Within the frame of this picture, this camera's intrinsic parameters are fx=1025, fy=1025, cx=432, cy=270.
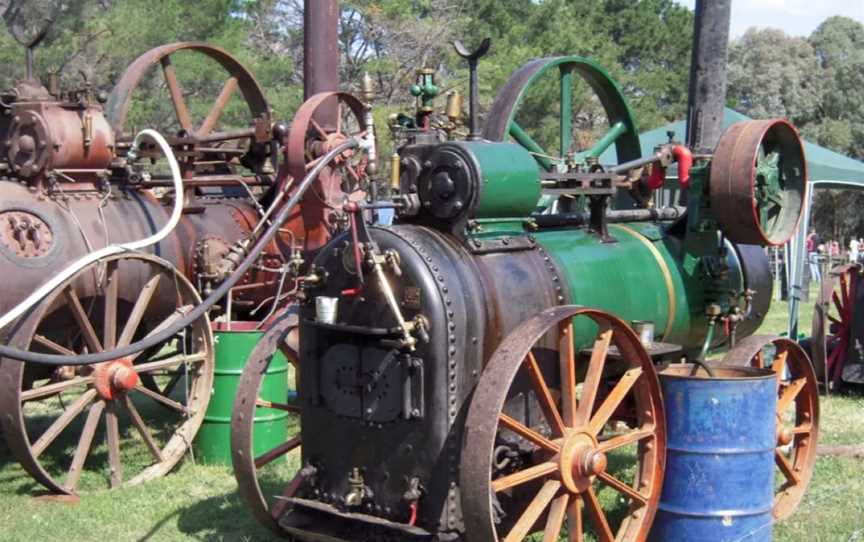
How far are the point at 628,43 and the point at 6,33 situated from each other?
19056mm

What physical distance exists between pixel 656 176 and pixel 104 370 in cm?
320

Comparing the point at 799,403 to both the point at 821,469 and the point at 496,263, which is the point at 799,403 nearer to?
the point at 821,469

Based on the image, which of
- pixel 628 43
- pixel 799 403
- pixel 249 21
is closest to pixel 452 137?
pixel 799 403

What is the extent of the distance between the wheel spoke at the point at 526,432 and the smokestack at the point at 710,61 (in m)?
5.18

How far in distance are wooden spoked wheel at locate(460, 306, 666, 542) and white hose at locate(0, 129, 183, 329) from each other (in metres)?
1.64

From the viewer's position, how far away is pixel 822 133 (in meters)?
33.3

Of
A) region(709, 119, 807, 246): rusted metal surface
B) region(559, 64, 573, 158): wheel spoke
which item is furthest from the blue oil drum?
region(559, 64, 573, 158): wheel spoke

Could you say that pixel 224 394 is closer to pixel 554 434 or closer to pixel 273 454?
pixel 273 454

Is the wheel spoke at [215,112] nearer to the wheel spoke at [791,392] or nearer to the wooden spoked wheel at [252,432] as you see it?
the wooden spoked wheel at [252,432]

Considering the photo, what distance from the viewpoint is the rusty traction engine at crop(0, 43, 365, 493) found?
18.1 ft

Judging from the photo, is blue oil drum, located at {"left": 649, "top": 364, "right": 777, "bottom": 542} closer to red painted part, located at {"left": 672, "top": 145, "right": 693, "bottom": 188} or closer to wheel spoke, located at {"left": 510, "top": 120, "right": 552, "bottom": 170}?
red painted part, located at {"left": 672, "top": 145, "right": 693, "bottom": 188}

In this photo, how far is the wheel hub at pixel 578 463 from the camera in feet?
12.3

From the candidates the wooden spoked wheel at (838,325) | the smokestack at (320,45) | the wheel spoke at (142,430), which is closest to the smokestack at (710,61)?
the wooden spoked wheel at (838,325)

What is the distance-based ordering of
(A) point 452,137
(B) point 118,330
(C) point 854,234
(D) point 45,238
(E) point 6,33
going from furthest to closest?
1. (C) point 854,234
2. (E) point 6,33
3. (B) point 118,330
4. (D) point 45,238
5. (A) point 452,137
